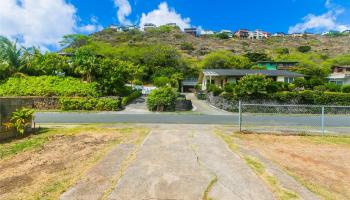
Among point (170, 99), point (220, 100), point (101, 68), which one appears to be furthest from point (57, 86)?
point (220, 100)

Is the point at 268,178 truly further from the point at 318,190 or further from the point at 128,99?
the point at 128,99

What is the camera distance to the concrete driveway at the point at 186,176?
20.0 ft

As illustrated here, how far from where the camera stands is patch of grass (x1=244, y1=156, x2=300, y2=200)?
6.14 m

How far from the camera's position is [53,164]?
8477 mm

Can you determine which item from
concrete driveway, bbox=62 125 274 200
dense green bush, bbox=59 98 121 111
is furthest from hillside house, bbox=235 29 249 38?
concrete driveway, bbox=62 125 274 200

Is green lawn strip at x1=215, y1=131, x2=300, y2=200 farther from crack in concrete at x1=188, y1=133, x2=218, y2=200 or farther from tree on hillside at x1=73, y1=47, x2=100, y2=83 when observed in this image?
tree on hillside at x1=73, y1=47, x2=100, y2=83

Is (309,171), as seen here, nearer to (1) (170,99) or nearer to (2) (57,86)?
(1) (170,99)

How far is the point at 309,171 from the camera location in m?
8.29

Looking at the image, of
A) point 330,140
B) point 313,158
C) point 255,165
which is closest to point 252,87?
point 330,140

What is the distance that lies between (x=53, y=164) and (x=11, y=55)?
30.5 m

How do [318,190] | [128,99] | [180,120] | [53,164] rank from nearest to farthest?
[318,190] → [53,164] → [180,120] → [128,99]

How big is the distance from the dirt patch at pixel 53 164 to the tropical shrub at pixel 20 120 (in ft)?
5.18

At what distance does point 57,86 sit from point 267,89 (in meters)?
21.7

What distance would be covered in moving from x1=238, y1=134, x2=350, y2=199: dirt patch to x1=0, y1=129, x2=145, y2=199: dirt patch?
574 centimetres
